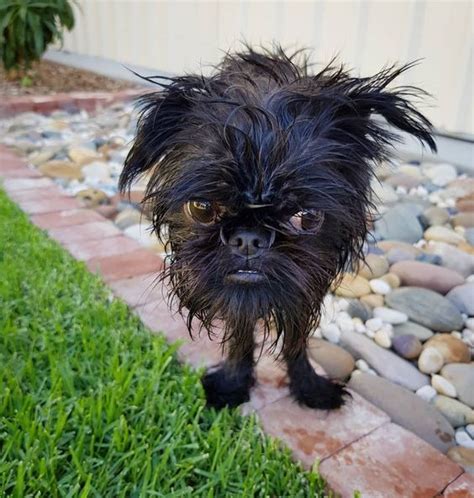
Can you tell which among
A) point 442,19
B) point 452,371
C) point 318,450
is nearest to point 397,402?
point 452,371

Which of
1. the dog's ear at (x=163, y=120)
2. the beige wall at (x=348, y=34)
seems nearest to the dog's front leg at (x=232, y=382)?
the dog's ear at (x=163, y=120)

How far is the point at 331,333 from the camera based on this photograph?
2572 mm

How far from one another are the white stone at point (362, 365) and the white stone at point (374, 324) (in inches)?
10.5

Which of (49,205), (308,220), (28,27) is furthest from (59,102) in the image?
(308,220)

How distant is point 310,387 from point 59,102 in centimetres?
593

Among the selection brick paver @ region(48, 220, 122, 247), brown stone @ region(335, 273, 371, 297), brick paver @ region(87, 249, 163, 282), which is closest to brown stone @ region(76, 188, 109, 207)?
brick paver @ region(48, 220, 122, 247)

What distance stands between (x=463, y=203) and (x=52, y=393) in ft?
10.2

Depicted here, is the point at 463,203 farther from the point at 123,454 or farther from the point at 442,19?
the point at 123,454

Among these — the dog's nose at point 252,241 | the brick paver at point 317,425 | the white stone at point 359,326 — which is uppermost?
the dog's nose at point 252,241

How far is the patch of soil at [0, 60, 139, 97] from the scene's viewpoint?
7559 mm

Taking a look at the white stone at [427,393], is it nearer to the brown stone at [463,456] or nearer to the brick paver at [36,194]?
the brown stone at [463,456]

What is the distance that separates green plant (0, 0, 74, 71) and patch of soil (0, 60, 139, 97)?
0.87ft

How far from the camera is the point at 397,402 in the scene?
2.13 m

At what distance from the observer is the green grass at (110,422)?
1633mm
